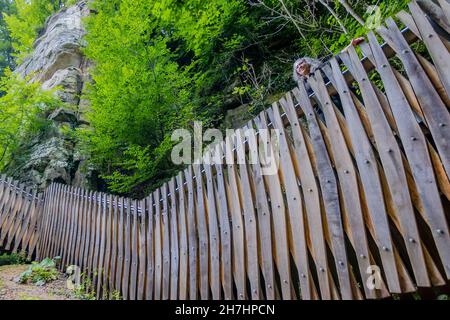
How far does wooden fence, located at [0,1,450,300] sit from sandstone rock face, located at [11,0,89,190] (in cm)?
652

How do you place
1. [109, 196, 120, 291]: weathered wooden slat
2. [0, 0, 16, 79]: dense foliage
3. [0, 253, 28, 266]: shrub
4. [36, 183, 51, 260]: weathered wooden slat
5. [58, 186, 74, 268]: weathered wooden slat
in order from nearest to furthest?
[109, 196, 120, 291]: weathered wooden slat → [58, 186, 74, 268]: weathered wooden slat → [0, 253, 28, 266]: shrub → [36, 183, 51, 260]: weathered wooden slat → [0, 0, 16, 79]: dense foliage

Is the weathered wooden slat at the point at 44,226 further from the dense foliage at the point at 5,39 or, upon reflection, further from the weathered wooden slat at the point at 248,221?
the dense foliage at the point at 5,39

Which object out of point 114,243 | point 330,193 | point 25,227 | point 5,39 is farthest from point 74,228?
point 5,39

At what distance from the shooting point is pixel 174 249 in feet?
11.8

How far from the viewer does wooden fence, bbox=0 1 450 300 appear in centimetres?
162

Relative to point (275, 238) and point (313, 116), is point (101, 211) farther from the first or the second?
point (313, 116)

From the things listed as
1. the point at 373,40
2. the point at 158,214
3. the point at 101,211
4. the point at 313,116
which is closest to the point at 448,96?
the point at 373,40

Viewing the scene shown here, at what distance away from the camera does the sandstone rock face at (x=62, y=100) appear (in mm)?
9039

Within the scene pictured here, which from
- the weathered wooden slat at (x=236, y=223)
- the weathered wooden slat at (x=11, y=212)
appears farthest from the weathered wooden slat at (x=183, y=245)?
the weathered wooden slat at (x=11, y=212)

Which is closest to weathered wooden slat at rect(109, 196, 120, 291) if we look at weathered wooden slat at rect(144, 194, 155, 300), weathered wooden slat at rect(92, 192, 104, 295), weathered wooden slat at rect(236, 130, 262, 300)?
weathered wooden slat at rect(92, 192, 104, 295)

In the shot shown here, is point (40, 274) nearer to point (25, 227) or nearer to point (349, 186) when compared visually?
point (25, 227)

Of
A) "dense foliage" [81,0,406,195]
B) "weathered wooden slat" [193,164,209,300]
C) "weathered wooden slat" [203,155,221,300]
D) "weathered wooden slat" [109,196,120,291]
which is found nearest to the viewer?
"weathered wooden slat" [203,155,221,300]

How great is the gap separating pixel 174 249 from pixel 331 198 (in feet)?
7.42

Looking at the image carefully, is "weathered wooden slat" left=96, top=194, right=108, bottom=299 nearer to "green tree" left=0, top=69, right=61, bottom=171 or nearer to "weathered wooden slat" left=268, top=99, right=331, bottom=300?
"weathered wooden slat" left=268, top=99, right=331, bottom=300
